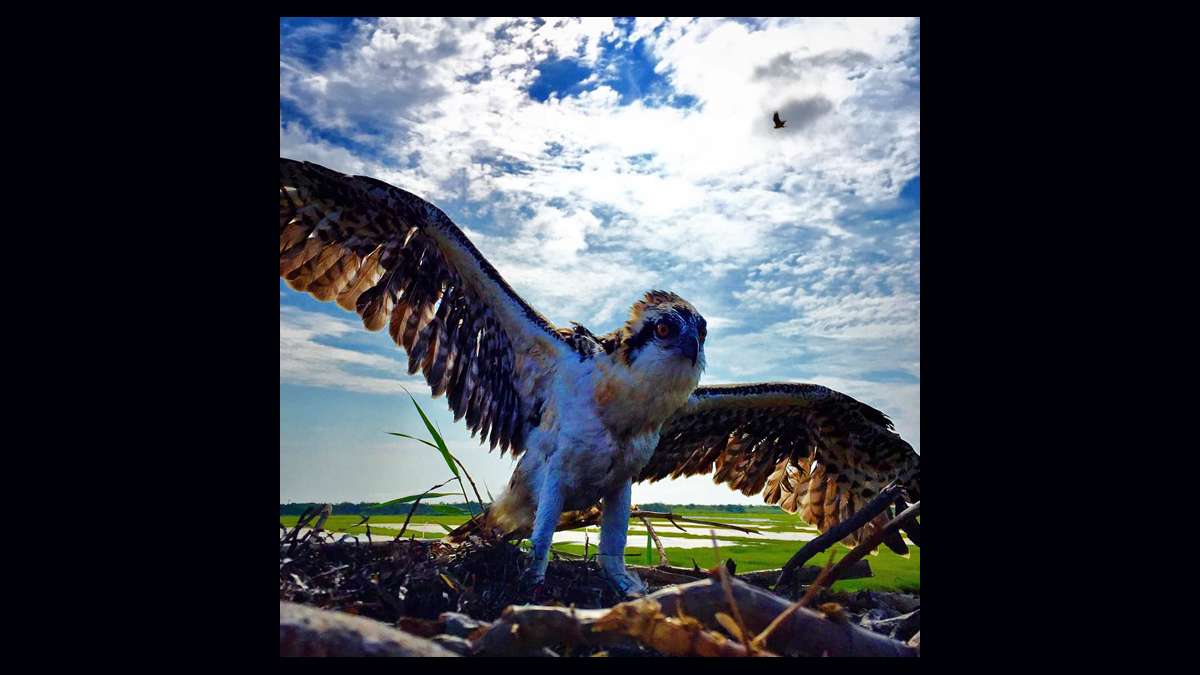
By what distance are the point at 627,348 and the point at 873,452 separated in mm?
2096

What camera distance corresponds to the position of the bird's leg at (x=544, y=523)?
123 inches

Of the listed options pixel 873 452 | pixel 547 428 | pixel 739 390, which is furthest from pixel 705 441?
pixel 547 428

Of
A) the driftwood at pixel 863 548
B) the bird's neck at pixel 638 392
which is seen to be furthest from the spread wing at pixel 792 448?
the driftwood at pixel 863 548

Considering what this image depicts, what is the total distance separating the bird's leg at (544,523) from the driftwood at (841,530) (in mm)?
1039

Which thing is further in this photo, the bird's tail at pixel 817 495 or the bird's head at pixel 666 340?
the bird's tail at pixel 817 495

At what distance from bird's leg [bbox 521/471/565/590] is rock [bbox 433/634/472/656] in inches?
43.3

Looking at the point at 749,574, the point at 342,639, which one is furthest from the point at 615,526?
the point at 342,639

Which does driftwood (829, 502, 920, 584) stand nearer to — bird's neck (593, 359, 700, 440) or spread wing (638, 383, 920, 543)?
bird's neck (593, 359, 700, 440)

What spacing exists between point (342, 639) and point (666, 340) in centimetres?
184

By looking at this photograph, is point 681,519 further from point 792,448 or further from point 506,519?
Answer: point 792,448

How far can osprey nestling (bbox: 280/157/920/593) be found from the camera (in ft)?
10.8

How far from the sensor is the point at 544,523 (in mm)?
3312

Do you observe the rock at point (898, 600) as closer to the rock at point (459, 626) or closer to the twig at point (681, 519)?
the twig at point (681, 519)

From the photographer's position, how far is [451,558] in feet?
10.00
